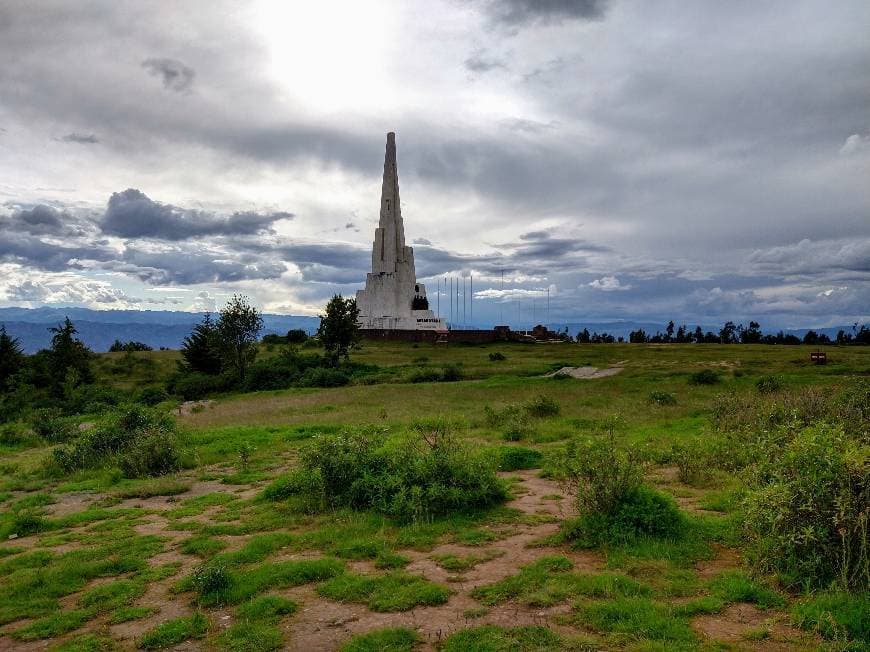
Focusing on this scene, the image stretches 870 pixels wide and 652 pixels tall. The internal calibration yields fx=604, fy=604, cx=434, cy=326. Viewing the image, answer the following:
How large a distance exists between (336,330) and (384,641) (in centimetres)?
3609

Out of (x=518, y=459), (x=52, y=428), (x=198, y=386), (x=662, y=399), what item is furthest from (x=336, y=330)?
Result: (x=518, y=459)

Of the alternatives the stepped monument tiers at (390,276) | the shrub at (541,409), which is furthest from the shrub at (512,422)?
the stepped monument tiers at (390,276)

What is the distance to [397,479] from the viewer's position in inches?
400

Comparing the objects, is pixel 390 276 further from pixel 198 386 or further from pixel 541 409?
pixel 541 409

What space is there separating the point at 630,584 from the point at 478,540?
2.40 metres

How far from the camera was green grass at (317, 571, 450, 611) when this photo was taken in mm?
6404

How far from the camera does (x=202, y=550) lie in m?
8.62

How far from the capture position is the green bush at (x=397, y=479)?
971cm

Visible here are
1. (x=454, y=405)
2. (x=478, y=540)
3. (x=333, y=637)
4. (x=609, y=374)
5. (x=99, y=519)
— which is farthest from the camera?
(x=609, y=374)

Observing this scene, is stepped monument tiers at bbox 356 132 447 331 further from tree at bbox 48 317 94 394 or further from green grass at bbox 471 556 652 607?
green grass at bbox 471 556 652 607

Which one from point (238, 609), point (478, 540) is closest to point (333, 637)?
point (238, 609)

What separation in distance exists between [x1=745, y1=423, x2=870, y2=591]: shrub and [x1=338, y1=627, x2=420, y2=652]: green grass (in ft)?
12.8

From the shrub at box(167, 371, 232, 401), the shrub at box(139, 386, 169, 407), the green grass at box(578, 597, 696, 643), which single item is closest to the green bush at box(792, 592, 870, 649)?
the green grass at box(578, 597, 696, 643)

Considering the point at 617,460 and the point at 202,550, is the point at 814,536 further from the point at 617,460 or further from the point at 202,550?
the point at 202,550
